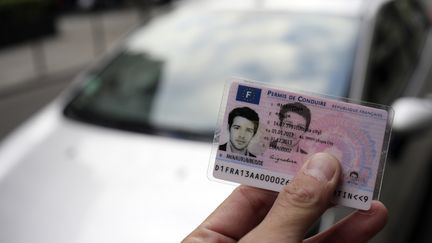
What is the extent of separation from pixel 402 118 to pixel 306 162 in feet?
5.11

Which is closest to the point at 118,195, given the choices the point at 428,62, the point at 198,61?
the point at 198,61

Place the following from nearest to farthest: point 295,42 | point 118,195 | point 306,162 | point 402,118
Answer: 1. point 306,162
2. point 118,195
3. point 402,118
4. point 295,42

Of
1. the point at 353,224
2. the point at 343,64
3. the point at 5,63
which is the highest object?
the point at 343,64

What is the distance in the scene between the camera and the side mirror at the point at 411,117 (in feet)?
7.95

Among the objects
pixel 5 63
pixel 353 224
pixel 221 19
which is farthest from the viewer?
pixel 5 63

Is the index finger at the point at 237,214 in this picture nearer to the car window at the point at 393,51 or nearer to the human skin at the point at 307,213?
the human skin at the point at 307,213

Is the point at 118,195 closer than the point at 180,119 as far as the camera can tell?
Yes

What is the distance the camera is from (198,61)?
2.91 m

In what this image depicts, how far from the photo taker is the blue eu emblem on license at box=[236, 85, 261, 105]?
1.06 m

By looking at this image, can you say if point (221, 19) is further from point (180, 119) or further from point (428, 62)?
point (428, 62)

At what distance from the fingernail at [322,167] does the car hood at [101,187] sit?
955 mm

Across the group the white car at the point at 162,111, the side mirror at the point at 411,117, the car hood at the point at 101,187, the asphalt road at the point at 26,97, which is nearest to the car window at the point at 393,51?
the white car at the point at 162,111

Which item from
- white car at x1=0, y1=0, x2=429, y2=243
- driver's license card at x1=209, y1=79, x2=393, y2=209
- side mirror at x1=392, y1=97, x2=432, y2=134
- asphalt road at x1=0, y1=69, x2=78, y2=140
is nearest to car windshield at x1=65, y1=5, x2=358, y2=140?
white car at x1=0, y1=0, x2=429, y2=243

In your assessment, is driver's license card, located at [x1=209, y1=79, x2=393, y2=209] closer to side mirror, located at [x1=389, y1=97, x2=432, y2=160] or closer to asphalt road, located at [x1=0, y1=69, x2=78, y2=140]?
side mirror, located at [x1=389, y1=97, x2=432, y2=160]
